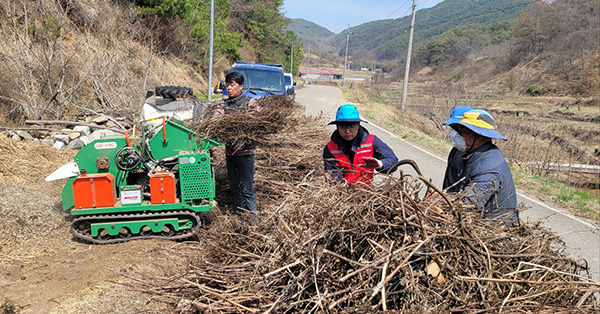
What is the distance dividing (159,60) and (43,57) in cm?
862

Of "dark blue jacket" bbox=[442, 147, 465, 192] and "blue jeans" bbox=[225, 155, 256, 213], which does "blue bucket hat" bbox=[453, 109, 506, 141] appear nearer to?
"dark blue jacket" bbox=[442, 147, 465, 192]

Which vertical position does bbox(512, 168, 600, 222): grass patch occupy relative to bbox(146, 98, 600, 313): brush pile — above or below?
below

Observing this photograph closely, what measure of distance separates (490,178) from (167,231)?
13.3ft

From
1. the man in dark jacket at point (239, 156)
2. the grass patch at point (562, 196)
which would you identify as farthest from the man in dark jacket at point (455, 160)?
the grass patch at point (562, 196)

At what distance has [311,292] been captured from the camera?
5.66 ft

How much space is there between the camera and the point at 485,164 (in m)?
2.54

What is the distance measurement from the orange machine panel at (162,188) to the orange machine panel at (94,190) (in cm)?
48

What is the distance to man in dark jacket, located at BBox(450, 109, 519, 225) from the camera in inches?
94.6

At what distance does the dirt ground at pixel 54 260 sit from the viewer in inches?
131

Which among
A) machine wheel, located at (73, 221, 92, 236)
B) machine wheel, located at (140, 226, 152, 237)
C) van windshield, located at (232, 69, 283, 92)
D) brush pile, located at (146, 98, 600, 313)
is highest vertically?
van windshield, located at (232, 69, 283, 92)

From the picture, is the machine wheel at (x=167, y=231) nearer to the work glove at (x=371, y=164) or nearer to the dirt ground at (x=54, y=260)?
the dirt ground at (x=54, y=260)

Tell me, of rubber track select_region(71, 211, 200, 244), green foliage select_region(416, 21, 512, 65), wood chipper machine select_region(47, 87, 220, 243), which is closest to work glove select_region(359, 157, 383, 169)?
wood chipper machine select_region(47, 87, 220, 243)

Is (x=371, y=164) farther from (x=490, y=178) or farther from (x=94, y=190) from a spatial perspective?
(x=94, y=190)

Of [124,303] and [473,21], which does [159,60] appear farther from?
[473,21]
